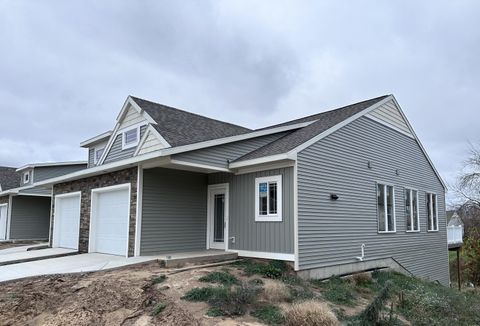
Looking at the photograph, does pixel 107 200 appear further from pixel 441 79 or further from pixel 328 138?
pixel 441 79

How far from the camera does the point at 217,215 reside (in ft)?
40.5

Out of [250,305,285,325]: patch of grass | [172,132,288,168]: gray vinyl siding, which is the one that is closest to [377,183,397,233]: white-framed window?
[172,132,288,168]: gray vinyl siding

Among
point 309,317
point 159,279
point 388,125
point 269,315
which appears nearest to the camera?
point 309,317

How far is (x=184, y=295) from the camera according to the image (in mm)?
6992

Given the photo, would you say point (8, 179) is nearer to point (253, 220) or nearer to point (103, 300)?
point (253, 220)

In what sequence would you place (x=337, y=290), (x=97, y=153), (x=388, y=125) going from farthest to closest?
(x=97, y=153) < (x=388, y=125) < (x=337, y=290)

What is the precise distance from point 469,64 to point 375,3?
8632mm

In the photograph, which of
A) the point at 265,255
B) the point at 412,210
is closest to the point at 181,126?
the point at 265,255

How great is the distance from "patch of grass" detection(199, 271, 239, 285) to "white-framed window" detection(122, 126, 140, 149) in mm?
7574

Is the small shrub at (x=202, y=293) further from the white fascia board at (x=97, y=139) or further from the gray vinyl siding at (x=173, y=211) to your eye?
the white fascia board at (x=97, y=139)

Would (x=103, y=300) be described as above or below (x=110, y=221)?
below

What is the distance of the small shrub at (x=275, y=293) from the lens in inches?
283

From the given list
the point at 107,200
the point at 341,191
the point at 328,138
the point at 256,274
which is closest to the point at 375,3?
the point at 328,138

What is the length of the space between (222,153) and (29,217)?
17.7 metres
